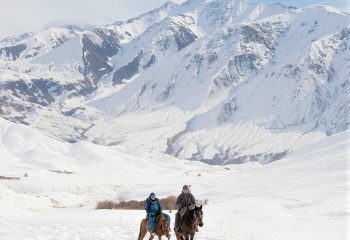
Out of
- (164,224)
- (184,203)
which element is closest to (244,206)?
(184,203)

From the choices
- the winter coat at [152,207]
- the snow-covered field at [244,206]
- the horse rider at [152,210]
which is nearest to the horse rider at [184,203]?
the horse rider at [152,210]

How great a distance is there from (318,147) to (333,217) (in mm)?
45168

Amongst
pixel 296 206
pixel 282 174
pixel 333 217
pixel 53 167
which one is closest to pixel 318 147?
pixel 282 174

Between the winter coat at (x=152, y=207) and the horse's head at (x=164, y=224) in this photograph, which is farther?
the winter coat at (x=152, y=207)

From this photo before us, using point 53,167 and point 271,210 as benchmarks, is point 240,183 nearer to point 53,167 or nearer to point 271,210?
point 271,210

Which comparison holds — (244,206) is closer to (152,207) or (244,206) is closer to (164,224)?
(152,207)

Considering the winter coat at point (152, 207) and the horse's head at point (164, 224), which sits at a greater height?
the winter coat at point (152, 207)

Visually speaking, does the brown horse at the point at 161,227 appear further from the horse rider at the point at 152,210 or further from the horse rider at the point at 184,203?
the horse rider at the point at 184,203

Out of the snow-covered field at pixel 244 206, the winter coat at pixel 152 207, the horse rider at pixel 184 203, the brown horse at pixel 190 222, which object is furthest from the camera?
the snow-covered field at pixel 244 206

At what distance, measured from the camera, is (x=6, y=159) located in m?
199

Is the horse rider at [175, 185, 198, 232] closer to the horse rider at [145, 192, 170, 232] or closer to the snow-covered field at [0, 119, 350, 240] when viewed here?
the horse rider at [145, 192, 170, 232]

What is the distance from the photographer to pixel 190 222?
85.3ft

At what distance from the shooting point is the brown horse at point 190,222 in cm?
2591

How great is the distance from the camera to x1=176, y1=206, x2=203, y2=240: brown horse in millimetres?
25908
